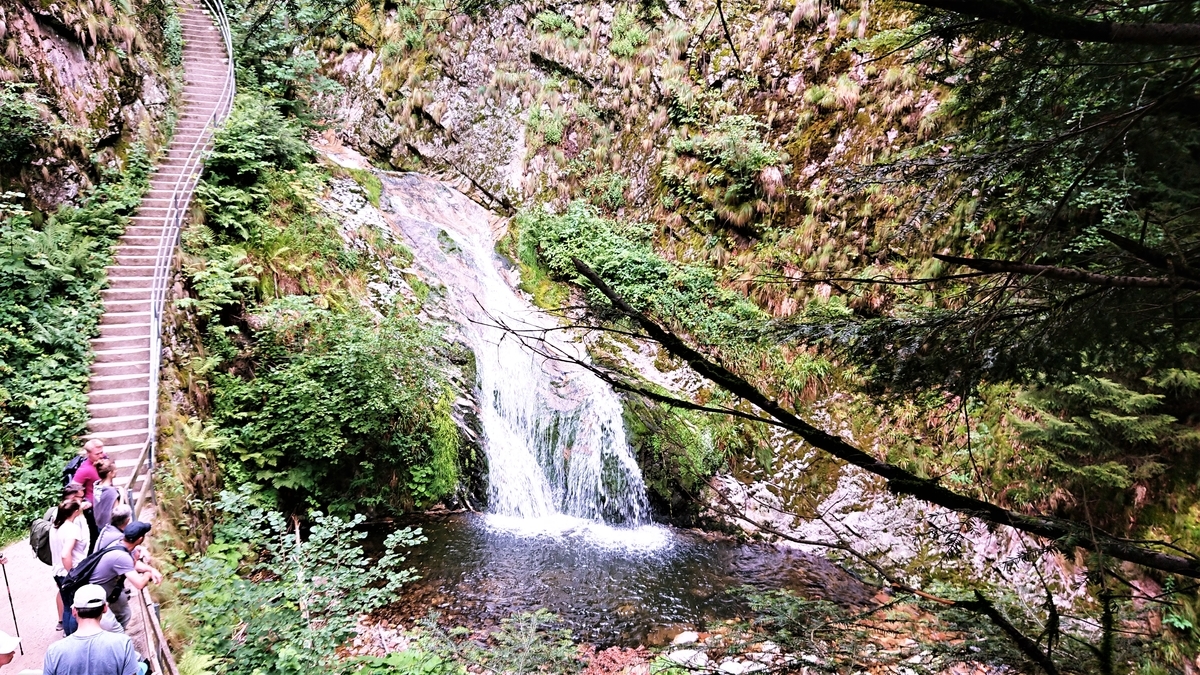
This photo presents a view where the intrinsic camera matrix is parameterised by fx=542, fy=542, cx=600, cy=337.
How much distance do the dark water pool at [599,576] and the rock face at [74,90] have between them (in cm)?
788

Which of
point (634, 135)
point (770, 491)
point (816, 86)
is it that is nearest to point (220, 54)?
point (634, 135)

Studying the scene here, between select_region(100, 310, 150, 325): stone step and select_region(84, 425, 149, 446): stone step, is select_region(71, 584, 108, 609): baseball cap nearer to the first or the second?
select_region(84, 425, 149, 446): stone step

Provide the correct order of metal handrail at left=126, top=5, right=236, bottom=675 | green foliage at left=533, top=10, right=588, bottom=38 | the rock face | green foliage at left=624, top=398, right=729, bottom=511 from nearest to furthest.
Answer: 1. metal handrail at left=126, top=5, right=236, bottom=675
2. the rock face
3. green foliage at left=624, top=398, right=729, bottom=511
4. green foliage at left=533, top=10, right=588, bottom=38

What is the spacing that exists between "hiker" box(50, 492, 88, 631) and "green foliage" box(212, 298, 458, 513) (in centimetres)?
369

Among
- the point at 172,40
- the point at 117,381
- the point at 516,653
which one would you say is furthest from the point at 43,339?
the point at 172,40

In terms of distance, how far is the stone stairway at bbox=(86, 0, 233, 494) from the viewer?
6.77 meters

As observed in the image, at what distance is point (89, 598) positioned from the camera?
3062 millimetres

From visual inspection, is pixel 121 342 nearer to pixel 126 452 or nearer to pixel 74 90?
pixel 126 452

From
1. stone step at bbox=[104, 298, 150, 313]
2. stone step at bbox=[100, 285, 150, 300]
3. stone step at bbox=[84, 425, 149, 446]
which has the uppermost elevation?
stone step at bbox=[100, 285, 150, 300]

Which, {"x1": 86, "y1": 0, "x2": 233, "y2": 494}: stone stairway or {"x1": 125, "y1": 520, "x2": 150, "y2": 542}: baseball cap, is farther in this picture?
{"x1": 86, "y1": 0, "x2": 233, "y2": 494}: stone stairway

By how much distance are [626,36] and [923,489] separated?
16.7 meters

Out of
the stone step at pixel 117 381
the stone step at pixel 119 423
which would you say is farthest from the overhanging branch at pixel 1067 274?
the stone step at pixel 117 381

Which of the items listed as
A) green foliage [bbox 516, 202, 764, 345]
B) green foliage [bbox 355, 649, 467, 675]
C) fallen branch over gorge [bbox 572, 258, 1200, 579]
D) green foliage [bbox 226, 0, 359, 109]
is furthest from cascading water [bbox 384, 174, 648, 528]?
fallen branch over gorge [bbox 572, 258, 1200, 579]

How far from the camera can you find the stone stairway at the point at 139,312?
6766 mm
